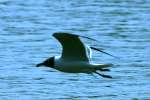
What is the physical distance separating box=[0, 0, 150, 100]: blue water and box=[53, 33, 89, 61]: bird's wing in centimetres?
250

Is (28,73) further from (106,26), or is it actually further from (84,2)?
(84,2)

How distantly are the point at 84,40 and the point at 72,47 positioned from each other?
10.2 m

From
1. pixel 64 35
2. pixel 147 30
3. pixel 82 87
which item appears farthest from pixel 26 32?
pixel 64 35

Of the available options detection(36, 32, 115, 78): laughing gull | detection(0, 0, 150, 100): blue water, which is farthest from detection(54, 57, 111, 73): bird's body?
detection(0, 0, 150, 100): blue water

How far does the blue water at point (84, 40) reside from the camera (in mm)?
18141

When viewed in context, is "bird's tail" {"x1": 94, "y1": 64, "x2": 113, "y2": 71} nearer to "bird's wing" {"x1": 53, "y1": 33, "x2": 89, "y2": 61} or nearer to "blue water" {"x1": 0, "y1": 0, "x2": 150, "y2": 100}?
"bird's wing" {"x1": 53, "y1": 33, "x2": 89, "y2": 61}

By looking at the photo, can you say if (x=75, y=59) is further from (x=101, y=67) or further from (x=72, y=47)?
(x=101, y=67)

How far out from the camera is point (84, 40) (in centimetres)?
2491

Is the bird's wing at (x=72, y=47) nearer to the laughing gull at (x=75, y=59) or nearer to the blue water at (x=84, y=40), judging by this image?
the laughing gull at (x=75, y=59)

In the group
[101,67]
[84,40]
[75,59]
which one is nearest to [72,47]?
[75,59]

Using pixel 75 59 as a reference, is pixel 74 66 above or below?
below

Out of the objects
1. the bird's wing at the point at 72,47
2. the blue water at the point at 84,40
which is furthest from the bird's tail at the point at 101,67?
the blue water at the point at 84,40

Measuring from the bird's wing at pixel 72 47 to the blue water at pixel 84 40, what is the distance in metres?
2.50

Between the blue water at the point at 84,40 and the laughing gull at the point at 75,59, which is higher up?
the laughing gull at the point at 75,59
